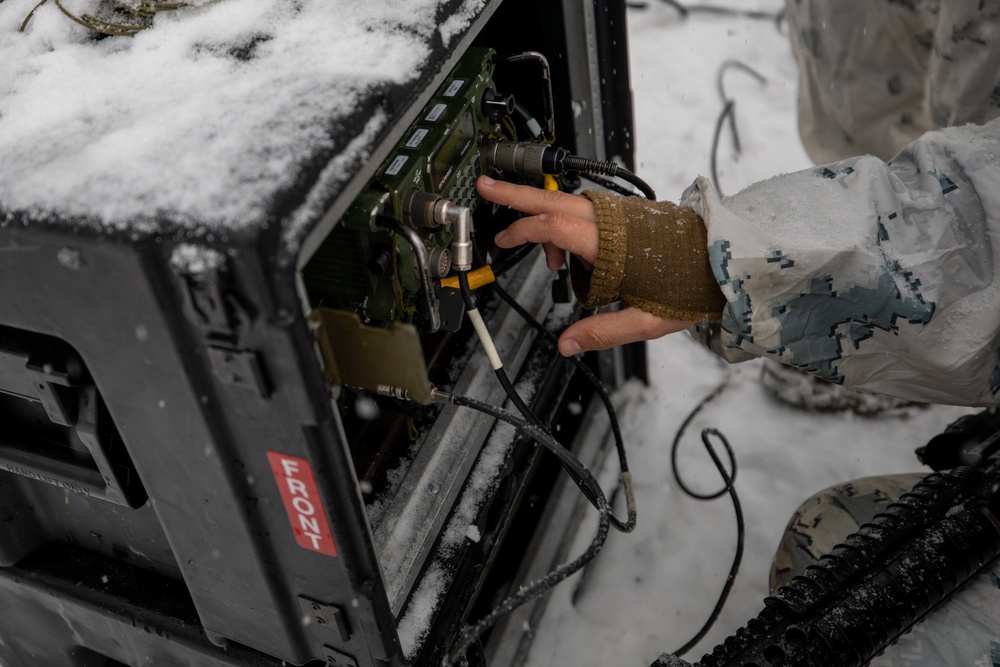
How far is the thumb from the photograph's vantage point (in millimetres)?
1048

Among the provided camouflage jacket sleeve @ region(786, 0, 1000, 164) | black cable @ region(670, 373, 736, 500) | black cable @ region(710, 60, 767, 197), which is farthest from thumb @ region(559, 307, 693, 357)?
black cable @ region(710, 60, 767, 197)

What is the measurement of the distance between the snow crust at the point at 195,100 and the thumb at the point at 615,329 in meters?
0.42

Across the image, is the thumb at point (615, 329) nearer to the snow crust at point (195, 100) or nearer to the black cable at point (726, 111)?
the snow crust at point (195, 100)

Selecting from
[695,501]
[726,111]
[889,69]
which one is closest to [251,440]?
[695,501]

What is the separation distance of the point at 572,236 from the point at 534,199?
0.23ft

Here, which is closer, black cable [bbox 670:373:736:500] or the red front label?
the red front label

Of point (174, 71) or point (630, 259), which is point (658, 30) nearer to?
point (630, 259)

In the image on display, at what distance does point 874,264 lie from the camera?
3.13 feet

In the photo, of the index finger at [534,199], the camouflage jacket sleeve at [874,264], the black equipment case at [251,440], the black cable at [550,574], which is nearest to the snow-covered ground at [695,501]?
the black equipment case at [251,440]

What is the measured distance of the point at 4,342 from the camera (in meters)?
0.77

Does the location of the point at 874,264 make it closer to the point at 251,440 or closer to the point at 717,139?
the point at 251,440

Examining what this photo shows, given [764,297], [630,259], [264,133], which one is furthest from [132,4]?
[764,297]

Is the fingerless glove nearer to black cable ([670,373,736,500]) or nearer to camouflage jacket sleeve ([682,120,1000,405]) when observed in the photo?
camouflage jacket sleeve ([682,120,1000,405])

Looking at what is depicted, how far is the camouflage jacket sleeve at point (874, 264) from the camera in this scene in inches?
37.8
